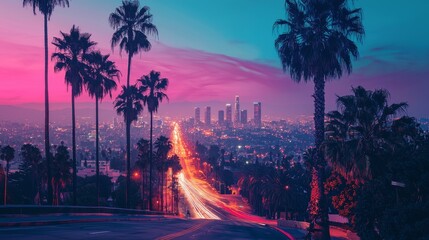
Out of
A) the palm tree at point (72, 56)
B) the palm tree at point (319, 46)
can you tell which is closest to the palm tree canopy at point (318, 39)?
the palm tree at point (319, 46)

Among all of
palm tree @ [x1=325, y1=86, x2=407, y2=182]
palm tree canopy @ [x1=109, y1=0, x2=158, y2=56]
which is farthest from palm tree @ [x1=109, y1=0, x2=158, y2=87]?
palm tree @ [x1=325, y1=86, x2=407, y2=182]

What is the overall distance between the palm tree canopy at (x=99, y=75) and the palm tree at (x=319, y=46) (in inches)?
894

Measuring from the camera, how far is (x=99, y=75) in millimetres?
43188

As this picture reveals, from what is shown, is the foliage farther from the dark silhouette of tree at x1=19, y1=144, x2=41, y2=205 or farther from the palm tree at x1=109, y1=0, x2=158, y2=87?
the palm tree at x1=109, y1=0, x2=158, y2=87

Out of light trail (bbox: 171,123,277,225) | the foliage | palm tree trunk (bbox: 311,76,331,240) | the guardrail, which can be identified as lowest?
light trail (bbox: 171,123,277,225)

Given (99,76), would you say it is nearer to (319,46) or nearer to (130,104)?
(130,104)

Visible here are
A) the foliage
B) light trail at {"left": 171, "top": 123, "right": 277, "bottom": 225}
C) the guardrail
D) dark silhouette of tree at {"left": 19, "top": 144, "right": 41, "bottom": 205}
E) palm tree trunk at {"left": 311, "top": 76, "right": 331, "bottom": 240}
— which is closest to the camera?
palm tree trunk at {"left": 311, "top": 76, "right": 331, "bottom": 240}

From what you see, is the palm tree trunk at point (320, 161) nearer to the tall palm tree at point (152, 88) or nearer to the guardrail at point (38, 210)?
the guardrail at point (38, 210)

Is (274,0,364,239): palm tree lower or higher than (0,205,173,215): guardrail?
higher

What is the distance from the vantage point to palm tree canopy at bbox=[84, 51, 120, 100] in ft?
134

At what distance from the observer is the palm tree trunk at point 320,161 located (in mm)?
20453

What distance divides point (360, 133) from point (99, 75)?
2733cm

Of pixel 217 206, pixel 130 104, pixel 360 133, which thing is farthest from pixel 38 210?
pixel 217 206

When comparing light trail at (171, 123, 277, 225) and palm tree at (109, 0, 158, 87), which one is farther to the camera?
light trail at (171, 123, 277, 225)
